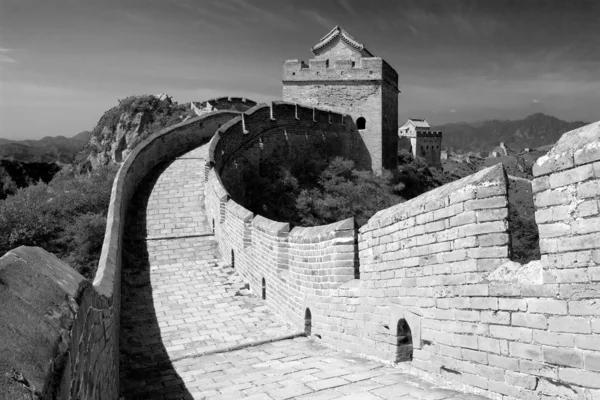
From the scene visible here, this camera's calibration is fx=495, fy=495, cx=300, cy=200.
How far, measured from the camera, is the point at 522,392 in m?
3.59

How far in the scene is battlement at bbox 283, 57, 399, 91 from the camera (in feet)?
95.1

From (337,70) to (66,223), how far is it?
18148mm

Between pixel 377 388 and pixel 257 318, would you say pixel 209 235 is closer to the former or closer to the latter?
pixel 257 318

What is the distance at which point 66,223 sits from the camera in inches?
661

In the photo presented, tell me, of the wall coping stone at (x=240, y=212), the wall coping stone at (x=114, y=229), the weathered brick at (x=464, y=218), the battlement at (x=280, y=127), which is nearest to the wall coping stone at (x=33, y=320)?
the wall coping stone at (x=114, y=229)

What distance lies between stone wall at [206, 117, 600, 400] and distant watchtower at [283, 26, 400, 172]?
23.9m

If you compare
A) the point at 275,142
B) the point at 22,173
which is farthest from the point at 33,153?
the point at 275,142

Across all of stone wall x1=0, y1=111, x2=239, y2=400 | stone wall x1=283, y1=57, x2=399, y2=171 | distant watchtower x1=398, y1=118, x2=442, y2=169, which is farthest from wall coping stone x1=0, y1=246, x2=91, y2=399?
distant watchtower x1=398, y1=118, x2=442, y2=169

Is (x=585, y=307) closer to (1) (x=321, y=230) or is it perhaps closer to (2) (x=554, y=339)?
(2) (x=554, y=339)

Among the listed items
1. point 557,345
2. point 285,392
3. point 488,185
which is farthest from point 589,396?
point 285,392

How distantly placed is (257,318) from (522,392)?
5.48 meters

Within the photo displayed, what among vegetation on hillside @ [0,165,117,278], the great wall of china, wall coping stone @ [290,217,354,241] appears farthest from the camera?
vegetation on hillside @ [0,165,117,278]

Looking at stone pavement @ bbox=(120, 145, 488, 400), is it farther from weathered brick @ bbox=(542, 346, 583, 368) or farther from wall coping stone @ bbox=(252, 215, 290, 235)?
wall coping stone @ bbox=(252, 215, 290, 235)

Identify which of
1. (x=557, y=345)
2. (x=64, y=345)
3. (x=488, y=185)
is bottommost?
(x=557, y=345)
